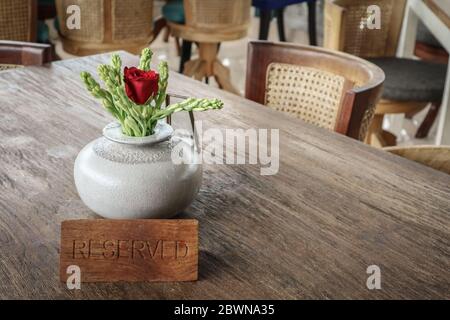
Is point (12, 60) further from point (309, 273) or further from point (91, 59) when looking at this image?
point (309, 273)

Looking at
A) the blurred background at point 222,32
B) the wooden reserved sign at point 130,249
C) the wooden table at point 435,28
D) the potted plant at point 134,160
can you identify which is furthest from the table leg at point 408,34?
the wooden reserved sign at point 130,249

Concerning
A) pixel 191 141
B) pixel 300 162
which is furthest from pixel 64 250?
pixel 300 162

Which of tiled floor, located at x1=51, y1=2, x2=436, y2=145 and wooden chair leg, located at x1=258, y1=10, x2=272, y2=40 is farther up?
wooden chair leg, located at x1=258, y1=10, x2=272, y2=40

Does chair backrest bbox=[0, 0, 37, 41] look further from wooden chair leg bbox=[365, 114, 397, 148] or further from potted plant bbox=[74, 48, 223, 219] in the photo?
potted plant bbox=[74, 48, 223, 219]

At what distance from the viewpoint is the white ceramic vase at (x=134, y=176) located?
812mm

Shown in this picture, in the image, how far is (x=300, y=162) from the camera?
109 cm

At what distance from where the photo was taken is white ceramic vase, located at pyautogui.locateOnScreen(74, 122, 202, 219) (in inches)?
32.0

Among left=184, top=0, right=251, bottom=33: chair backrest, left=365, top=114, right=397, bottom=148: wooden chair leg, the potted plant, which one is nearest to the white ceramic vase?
the potted plant

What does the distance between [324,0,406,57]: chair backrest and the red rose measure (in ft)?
5.09

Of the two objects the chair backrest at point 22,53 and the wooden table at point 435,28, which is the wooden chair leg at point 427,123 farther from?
the chair backrest at point 22,53

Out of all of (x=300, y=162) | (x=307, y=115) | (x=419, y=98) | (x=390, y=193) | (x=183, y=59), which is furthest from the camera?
(x=183, y=59)

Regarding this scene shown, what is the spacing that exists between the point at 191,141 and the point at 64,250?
0.25 metres
